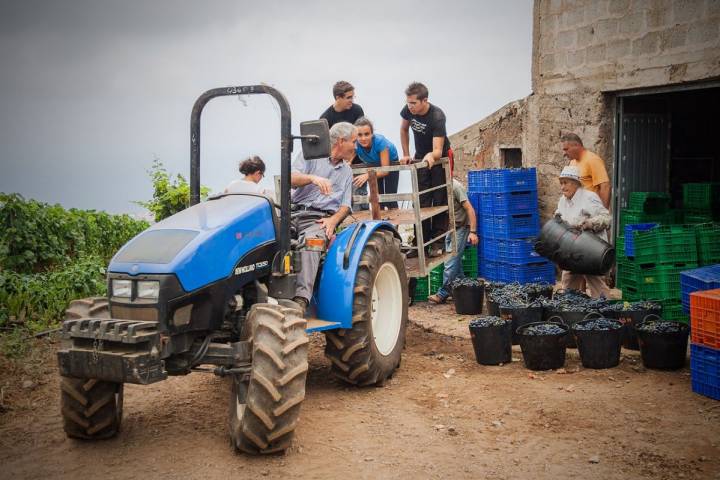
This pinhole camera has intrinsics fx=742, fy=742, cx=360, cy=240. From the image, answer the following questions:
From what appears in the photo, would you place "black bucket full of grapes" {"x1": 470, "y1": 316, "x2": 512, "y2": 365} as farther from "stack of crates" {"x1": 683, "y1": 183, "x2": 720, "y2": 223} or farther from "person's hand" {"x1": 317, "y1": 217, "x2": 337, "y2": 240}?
"stack of crates" {"x1": 683, "y1": 183, "x2": 720, "y2": 223}

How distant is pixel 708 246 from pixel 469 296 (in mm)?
2617

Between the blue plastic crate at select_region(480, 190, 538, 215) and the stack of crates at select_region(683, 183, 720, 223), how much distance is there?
2.25 metres

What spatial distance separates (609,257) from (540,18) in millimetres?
4390

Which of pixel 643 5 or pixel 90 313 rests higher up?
pixel 643 5

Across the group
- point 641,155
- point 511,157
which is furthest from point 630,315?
point 511,157

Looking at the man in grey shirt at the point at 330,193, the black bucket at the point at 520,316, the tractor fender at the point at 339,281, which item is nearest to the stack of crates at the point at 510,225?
the black bucket at the point at 520,316

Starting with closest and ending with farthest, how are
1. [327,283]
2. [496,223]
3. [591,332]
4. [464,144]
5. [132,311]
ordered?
[132,311]
[327,283]
[591,332]
[496,223]
[464,144]

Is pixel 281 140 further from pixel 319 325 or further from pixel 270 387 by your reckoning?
pixel 270 387

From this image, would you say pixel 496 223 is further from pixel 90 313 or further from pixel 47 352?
pixel 90 313

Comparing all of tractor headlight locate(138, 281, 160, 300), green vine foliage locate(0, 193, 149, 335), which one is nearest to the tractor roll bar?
tractor headlight locate(138, 281, 160, 300)

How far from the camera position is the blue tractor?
4246 millimetres

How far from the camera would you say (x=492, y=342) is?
6477 mm

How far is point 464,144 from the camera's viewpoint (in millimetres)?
12898

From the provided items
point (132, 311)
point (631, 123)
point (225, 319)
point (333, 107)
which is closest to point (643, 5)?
point (631, 123)
